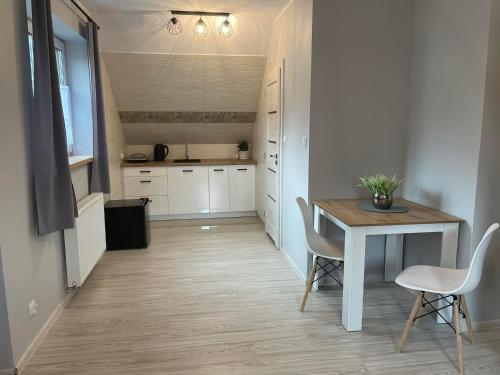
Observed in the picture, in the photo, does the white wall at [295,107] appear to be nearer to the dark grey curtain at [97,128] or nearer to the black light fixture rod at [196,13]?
the black light fixture rod at [196,13]

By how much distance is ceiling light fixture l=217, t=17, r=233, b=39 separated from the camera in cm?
443

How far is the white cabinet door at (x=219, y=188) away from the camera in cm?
575

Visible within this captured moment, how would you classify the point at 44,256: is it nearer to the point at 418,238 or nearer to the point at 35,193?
the point at 35,193

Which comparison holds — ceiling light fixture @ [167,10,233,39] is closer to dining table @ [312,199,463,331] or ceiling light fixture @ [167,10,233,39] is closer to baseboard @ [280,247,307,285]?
baseboard @ [280,247,307,285]

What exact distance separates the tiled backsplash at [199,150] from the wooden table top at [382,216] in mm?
3295

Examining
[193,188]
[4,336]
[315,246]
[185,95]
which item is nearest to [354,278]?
[315,246]

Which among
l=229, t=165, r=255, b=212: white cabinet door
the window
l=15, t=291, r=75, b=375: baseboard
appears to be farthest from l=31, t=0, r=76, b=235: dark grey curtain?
l=229, t=165, r=255, b=212: white cabinet door

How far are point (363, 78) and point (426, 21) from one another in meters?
0.59

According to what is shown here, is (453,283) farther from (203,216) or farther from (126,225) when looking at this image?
(203,216)

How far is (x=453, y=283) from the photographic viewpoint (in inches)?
92.3

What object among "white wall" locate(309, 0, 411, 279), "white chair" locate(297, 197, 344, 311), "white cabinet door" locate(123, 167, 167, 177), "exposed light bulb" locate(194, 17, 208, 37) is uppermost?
"exposed light bulb" locate(194, 17, 208, 37)

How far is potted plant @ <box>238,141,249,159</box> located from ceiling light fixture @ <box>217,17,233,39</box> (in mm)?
1805

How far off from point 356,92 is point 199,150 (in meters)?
3.42

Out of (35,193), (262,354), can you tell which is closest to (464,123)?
(262,354)
